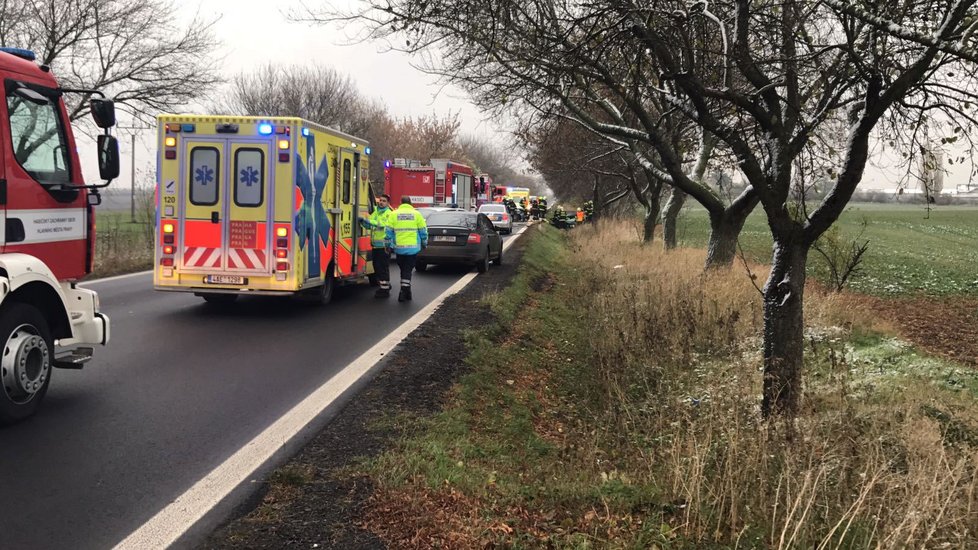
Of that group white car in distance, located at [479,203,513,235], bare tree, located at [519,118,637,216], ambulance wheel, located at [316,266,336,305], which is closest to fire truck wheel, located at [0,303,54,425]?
ambulance wheel, located at [316,266,336,305]

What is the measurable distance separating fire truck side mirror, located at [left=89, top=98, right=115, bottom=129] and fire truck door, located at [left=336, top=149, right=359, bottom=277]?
5.84 metres

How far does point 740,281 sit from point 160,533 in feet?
35.5

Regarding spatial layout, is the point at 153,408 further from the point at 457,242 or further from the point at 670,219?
the point at 670,219

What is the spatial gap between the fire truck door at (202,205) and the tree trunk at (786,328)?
7.42 meters

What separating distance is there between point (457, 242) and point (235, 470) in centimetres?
1268

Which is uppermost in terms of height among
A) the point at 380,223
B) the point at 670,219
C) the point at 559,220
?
the point at 559,220

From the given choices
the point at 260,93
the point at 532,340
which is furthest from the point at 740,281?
the point at 260,93

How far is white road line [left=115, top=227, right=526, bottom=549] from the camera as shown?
3643mm

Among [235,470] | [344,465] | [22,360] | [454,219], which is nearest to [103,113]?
[22,360]

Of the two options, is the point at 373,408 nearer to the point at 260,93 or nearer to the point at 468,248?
the point at 468,248

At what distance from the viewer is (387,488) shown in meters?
4.05

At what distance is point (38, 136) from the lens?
570 cm

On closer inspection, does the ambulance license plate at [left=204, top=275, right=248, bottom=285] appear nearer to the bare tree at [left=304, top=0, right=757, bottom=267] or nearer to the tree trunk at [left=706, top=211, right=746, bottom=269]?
the bare tree at [left=304, top=0, right=757, bottom=267]

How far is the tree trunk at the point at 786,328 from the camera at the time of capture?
6.13 metres
